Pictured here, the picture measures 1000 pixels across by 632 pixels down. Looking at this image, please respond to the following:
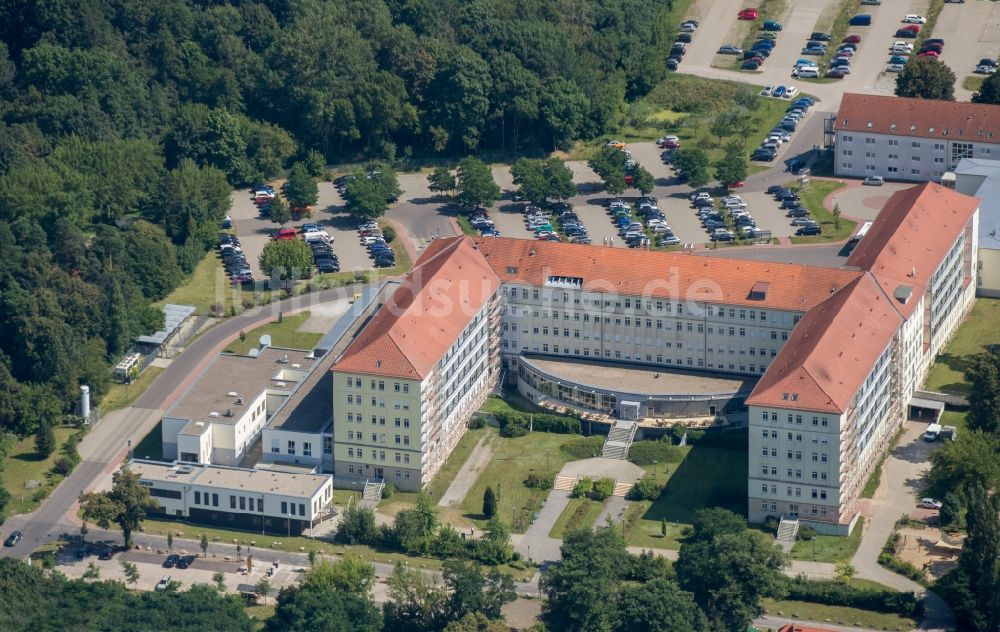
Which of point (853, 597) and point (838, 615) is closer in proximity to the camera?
point (838, 615)

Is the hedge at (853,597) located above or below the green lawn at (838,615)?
above

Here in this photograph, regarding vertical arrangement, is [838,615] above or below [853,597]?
below

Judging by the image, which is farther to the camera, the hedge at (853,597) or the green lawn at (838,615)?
the hedge at (853,597)

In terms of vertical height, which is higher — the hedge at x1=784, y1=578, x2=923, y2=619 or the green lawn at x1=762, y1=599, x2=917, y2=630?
the hedge at x1=784, y1=578, x2=923, y2=619

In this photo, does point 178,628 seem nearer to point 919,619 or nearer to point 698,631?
point 698,631
